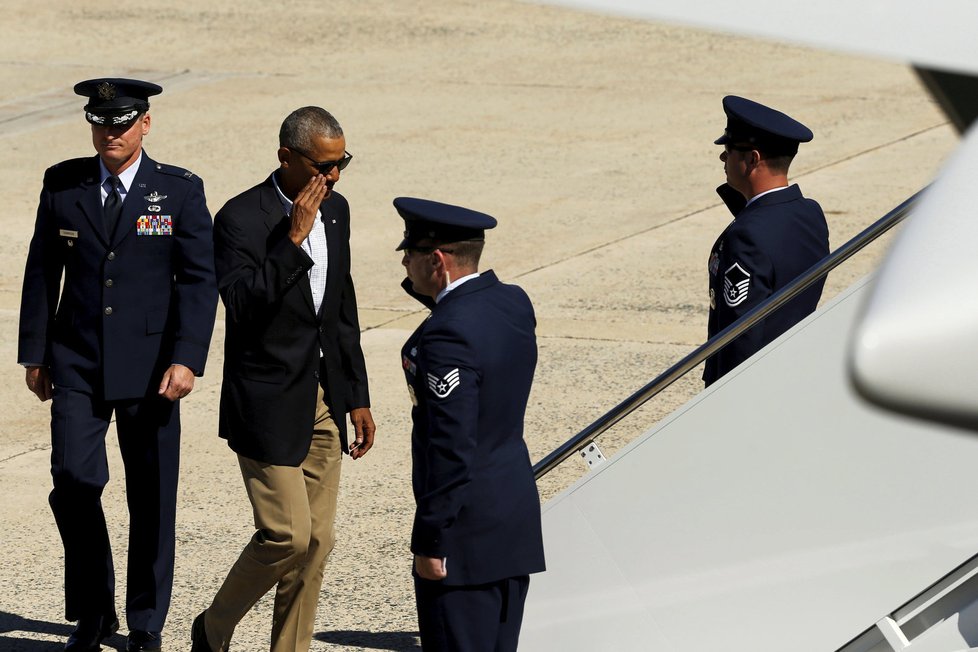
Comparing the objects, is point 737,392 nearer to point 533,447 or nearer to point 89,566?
point 89,566

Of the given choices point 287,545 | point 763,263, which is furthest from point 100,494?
point 763,263

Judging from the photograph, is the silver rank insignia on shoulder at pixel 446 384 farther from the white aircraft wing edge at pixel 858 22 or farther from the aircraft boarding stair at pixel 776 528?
the white aircraft wing edge at pixel 858 22

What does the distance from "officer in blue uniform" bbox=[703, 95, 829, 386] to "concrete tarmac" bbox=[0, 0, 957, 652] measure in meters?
0.85

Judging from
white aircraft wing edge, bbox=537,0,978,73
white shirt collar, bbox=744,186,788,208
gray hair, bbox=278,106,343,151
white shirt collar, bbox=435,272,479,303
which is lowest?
white aircraft wing edge, bbox=537,0,978,73

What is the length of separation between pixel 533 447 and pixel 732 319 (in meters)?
2.46

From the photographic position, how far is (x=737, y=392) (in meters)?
3.96

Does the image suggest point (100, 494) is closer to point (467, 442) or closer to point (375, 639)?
point (375, 639)

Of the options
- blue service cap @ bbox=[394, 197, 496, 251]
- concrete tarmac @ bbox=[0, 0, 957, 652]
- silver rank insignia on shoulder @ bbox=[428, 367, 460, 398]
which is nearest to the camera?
silver rank insignia on shoulder @ bbox=[428, 367, 460, 398]

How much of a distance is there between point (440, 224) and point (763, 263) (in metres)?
1.39

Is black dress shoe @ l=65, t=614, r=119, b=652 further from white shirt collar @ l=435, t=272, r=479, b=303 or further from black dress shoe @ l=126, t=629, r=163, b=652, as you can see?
white shirt collar @ l=435, t=272, r=479, b=303

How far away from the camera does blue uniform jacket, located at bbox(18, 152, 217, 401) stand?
16.2 feet

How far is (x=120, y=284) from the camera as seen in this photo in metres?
4.96

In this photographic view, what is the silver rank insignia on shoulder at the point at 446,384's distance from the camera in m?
3.61

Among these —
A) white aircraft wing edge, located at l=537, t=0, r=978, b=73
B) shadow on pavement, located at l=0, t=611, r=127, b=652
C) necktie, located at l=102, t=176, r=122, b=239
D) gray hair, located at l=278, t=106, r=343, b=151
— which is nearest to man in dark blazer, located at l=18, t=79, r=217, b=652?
necktie, located at l=102, t=176, r=122, b=239
